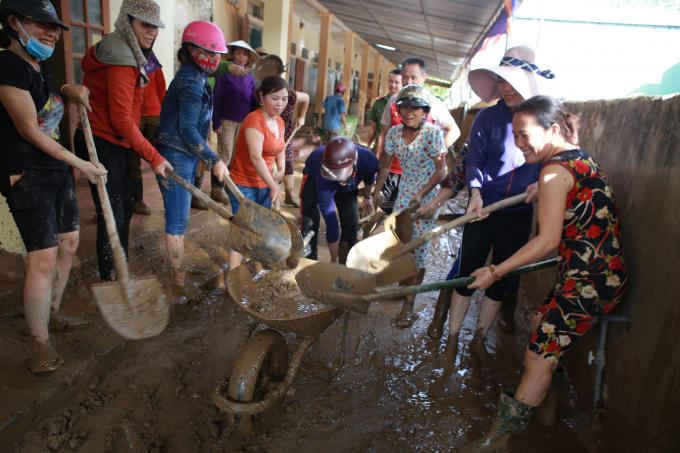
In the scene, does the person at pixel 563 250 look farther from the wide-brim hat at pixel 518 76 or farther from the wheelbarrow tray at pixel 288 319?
the wheelbarrow tray at pixel 288 319

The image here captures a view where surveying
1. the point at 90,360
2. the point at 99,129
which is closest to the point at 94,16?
the point at 99,129

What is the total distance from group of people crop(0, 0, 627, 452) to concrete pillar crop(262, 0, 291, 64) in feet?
17.0

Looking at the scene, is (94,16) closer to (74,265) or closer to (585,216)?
(74,265)

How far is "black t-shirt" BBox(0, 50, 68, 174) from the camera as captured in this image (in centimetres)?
193

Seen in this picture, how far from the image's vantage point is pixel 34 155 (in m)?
2.11

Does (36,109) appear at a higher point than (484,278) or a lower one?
higher

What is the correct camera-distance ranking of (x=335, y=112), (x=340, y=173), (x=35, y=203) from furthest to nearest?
(x=335, y=112) < (x=340, y=173) < (x=35, y=203)

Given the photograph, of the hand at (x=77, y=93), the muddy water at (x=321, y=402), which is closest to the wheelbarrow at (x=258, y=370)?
the muddy water at (x=321, y=402)

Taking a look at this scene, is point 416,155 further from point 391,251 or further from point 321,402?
point 321,402

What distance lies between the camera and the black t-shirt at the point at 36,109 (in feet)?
6.33

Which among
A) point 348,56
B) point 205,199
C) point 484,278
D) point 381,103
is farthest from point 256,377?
point 348,56

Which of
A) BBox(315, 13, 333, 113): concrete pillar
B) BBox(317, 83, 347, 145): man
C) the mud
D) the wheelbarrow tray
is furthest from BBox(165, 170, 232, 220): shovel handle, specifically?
BBox(315, 13, 333, 113): concrete pillar

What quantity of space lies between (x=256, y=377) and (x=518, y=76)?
7.53ft

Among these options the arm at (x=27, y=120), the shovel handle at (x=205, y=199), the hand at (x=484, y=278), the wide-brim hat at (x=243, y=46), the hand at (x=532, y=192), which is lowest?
the hand at (x=484, y=278)
